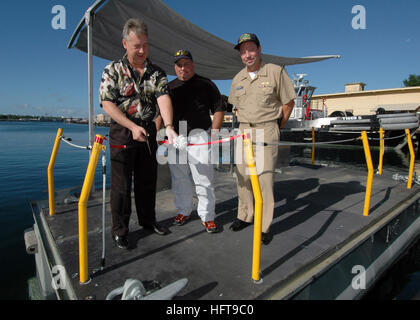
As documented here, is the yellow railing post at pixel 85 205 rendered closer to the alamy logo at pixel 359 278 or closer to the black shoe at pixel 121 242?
the black shoe at pixel 121 242

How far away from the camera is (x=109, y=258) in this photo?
2174mm

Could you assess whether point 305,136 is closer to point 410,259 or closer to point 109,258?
point 410,259

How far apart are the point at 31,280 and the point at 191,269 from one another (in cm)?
274

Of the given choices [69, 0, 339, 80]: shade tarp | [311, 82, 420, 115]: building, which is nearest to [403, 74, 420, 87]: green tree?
[311, 82, 420, 115]: building

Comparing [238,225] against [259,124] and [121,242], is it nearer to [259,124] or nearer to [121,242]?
[259,124]

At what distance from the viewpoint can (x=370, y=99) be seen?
1238 inches

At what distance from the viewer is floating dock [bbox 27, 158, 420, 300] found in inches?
73.0

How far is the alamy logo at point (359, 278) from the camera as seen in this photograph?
2.35 m

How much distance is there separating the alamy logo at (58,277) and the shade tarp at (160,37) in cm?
330

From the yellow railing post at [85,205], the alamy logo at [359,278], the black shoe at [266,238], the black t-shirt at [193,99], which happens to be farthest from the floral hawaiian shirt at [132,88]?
the alamy logo at [359,278]

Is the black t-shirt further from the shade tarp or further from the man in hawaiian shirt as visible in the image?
the shade tarp

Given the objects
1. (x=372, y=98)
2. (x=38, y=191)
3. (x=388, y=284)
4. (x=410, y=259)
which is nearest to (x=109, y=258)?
(x=388, y=284)

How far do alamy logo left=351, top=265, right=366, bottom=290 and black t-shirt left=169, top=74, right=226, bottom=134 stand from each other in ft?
7.23

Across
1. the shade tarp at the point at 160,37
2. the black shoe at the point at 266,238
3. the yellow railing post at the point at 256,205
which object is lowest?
the black shoe at the point at 266,238
